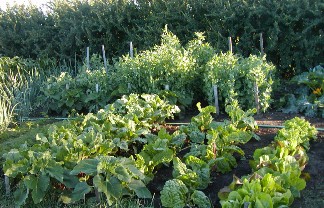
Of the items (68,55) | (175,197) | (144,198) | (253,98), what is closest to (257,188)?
(175,197)

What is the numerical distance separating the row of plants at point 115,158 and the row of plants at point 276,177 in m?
0.36

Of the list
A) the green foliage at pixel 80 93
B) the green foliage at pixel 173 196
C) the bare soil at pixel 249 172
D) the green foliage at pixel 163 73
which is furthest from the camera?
the green foliage at pixel 80 93

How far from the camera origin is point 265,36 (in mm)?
8656

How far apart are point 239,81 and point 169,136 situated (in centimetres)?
223

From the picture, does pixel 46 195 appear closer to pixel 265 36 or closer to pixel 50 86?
pixel 50 86

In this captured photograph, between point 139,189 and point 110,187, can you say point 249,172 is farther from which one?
point 110,187

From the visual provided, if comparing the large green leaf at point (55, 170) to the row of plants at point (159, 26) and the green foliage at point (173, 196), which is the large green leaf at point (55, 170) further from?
the row of plants at point (159, 26)

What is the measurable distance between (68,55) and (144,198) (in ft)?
25.4

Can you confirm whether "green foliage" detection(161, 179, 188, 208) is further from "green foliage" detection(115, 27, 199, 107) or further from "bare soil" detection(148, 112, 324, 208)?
"green foliage" detection(115, 27, 199, 107)

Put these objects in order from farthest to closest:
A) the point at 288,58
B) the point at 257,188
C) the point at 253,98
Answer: the point at 288,58 < the point at 253,98 < the point at 257,188

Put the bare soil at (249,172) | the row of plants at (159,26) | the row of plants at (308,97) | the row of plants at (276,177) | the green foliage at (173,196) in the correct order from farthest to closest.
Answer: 1. the row of plants at (159,26)
2. the row of plants at (308,97)
3. the bare soil at (249,172)
4. the green foliage at (173,196)
5. the row of plants at (276,177)

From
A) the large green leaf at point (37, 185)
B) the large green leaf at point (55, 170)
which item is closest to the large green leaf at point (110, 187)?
the large green leaf at point (55, 170)

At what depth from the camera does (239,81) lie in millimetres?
6609

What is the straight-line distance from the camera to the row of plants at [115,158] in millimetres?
3848
